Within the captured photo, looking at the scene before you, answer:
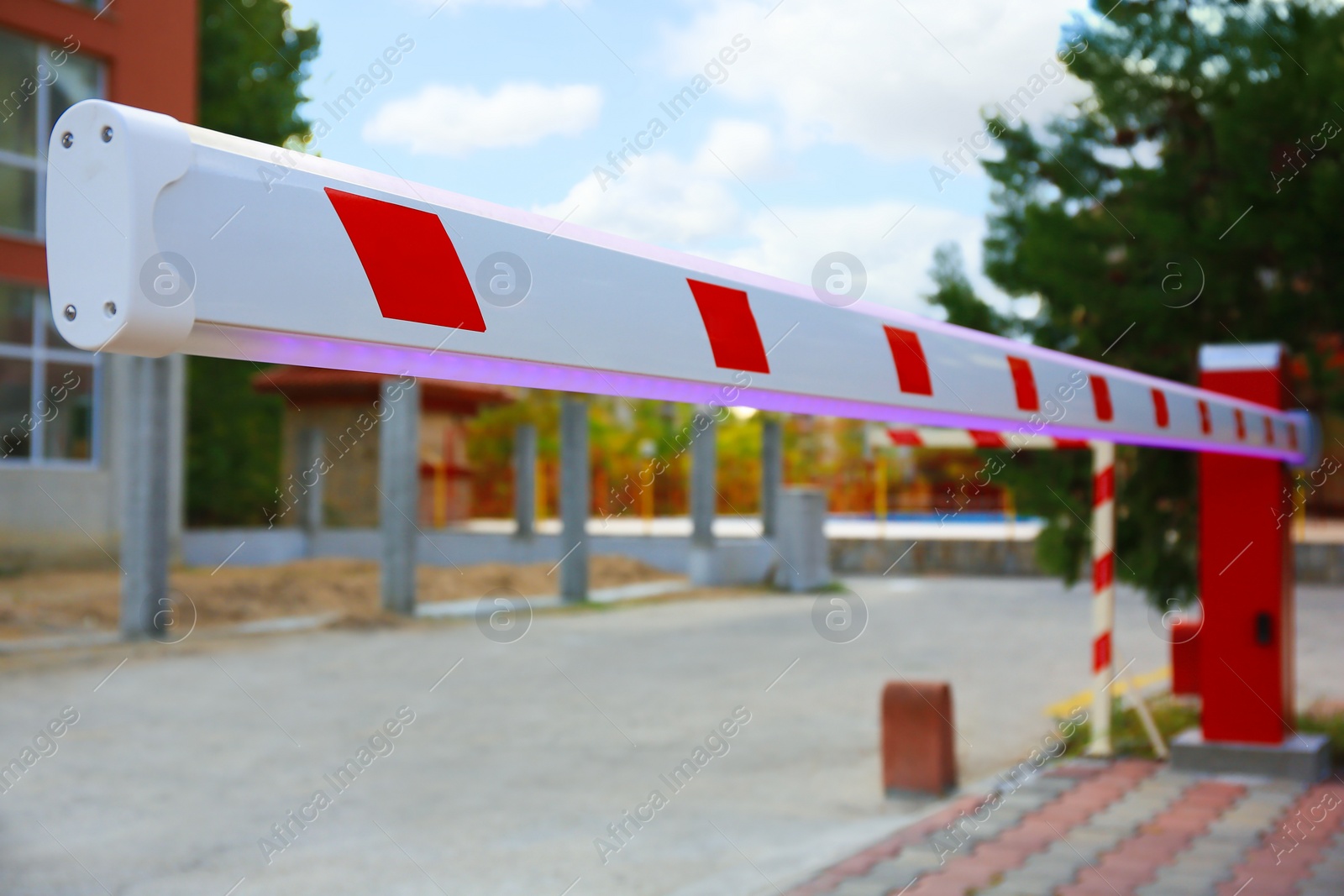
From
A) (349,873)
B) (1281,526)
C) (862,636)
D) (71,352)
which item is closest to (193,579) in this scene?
(71,352)

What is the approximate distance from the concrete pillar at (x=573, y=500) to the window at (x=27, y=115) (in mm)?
6871

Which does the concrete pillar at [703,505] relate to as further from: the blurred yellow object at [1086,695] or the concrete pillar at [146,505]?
the blurred yellow object at [1086,695]

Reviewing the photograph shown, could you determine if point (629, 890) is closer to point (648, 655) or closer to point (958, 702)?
point (958, 702)

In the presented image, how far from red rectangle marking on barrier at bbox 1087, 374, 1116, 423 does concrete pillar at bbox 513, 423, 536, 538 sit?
1617 centimetres

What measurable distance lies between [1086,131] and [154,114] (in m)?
6.95

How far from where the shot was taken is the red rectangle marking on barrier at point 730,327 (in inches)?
70.2

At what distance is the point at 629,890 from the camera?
14.4 feet

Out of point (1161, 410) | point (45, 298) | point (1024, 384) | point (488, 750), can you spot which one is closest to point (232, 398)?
point (45, 298)

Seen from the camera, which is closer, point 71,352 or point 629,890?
point 629,890

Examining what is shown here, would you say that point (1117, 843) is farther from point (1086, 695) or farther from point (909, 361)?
point (1086, 695)

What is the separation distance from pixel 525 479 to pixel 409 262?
18.5 m

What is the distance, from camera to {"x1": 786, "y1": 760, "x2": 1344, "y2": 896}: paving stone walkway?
387cm

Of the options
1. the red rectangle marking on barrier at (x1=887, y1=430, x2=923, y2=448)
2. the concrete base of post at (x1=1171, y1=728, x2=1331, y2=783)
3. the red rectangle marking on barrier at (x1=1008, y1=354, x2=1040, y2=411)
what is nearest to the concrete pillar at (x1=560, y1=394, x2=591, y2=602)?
the red rectangle marking on barrier at (x1=887, y1=430, x2=923, y2=448)

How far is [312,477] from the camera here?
2038cm
